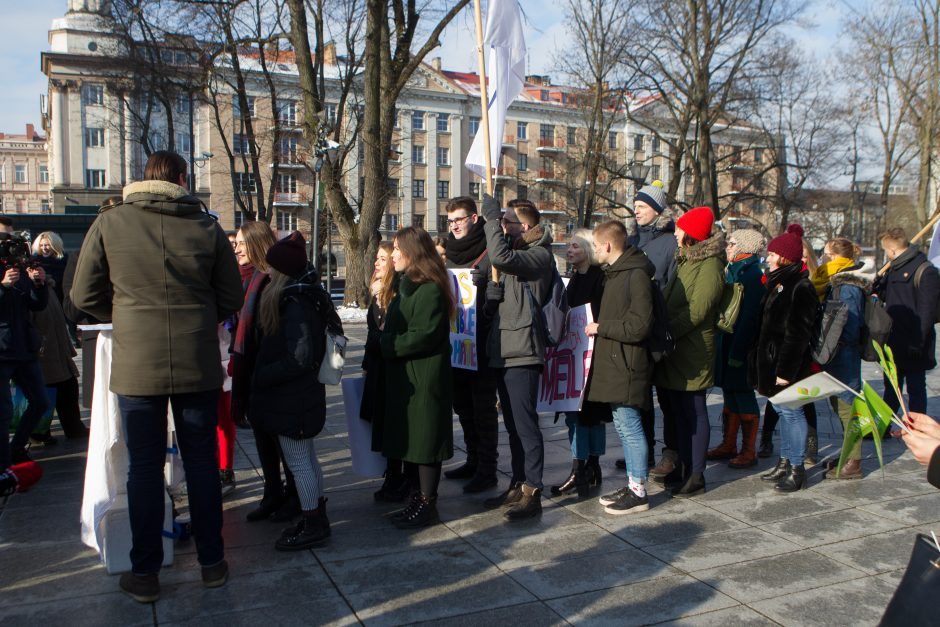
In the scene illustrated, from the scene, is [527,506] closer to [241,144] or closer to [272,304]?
[272,304]

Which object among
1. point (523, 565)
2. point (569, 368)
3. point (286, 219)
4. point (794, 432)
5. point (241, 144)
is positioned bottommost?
point (523, 565)

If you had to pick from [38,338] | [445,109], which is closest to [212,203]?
[445,109]

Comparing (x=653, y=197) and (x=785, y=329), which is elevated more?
(x=653, y=197)

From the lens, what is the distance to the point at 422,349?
4.48 metres

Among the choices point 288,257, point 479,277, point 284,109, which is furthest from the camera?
point 284,109

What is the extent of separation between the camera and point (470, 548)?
430 centimetres

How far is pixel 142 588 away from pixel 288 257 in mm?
1720

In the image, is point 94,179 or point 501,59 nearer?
point 501,59

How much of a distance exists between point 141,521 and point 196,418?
1.69 feet

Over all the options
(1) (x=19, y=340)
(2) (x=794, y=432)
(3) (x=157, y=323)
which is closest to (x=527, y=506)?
(2) (x=794, y=432)

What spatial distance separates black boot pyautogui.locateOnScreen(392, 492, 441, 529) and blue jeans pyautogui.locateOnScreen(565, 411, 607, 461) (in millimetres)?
1124

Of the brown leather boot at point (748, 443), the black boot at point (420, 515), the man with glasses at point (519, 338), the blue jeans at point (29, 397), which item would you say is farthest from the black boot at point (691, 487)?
the blue jeans at point (29, 397)

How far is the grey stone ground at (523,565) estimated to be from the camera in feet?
11.5

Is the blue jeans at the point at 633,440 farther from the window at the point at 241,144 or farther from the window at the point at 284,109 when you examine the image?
the window at the point at 241,144
